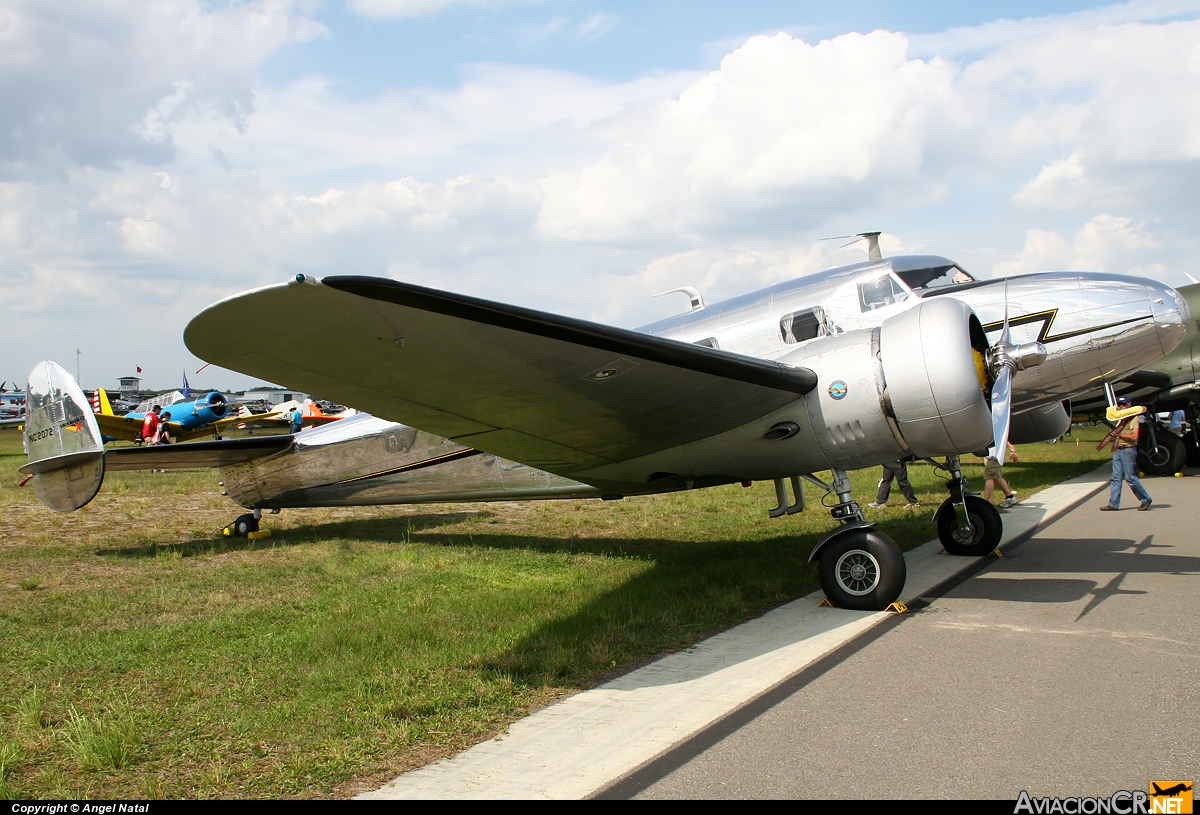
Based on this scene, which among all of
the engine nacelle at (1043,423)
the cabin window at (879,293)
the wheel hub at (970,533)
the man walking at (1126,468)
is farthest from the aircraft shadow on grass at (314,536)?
the man walking at (1126,468)

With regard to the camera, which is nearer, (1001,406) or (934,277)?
(1001,406)

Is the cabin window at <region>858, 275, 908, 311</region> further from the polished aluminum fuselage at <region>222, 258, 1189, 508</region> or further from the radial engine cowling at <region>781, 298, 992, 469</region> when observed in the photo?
the radial engine cowling at <region>781, 298, 992, 469</region>

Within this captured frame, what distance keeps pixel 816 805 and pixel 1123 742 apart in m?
1.50

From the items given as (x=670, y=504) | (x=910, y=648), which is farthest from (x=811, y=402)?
(x=670, y=504)

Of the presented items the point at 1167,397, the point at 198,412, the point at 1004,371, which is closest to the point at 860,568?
the point at 1004,371

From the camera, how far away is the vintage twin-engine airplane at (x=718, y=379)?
430 centimetres

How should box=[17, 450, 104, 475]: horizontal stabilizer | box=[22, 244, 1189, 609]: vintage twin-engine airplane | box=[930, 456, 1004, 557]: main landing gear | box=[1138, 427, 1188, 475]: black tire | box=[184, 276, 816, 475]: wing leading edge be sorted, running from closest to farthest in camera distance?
box=[184, 276, 816, 475]: wing leading edge
box=[22, 244, 1189, 609]: vintage twin-engine airplane
box=[930, 456, 1004, 557]: main landing gear
box=[17, 450, 104, 475]: horizontal stabilizer
box=[1138, 427, 1188, 475]: black tire

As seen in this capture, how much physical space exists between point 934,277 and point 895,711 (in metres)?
4.74

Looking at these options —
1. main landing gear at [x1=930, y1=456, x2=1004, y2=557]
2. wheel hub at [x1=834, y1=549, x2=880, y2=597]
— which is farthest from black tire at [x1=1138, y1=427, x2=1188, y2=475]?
wheel hub at [x1=834, y1=549, x2=880, y2=597]

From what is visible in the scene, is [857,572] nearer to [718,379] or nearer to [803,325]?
[718,379]

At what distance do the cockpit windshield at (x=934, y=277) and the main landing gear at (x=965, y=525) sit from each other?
1.76 metres

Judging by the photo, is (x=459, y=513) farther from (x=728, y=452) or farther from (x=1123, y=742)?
(x=1123, y=742)

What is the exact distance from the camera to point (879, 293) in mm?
7105

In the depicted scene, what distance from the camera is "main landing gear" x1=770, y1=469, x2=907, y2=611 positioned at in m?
5.79
